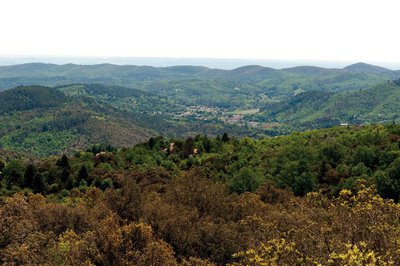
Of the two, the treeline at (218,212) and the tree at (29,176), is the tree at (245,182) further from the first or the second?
the tree at (29,176)

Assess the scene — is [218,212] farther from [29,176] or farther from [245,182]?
[29,176]

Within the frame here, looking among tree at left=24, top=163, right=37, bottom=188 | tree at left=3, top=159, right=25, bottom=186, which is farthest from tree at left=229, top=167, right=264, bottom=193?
tree at left=3, top=159, right=25, bottom=186

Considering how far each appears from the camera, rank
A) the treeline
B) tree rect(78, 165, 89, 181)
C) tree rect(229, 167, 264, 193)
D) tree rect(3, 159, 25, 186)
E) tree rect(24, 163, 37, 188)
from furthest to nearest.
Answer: tree rect(78, 165, 89, 181) → tree rect(3, 159, 25, 186) → tree rect(24, 163, 37, 188) → tree rect(229, 167, 264, 193) → the treeline

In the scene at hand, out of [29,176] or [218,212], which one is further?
[29,176]

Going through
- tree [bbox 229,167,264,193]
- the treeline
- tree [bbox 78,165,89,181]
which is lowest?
tree [bbox 78,165,89,181]

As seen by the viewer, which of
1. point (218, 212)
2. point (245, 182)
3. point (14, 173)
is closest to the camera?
point (218, 212)

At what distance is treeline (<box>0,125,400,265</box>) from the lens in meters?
19.7

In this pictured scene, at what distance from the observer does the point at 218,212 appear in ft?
118

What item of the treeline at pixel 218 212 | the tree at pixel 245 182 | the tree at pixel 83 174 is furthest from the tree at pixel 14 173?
the tree at pixel 245 182

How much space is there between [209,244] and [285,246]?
10.4 metres

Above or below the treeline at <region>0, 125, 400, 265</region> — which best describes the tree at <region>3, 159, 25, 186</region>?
below

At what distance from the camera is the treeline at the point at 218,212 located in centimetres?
1966

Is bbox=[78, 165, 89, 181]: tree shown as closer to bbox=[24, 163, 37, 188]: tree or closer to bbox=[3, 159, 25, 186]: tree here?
bbox=[24, 163, 37, 188]: tree

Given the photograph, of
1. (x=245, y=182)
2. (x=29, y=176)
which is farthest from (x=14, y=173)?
(x=245, y=182)
